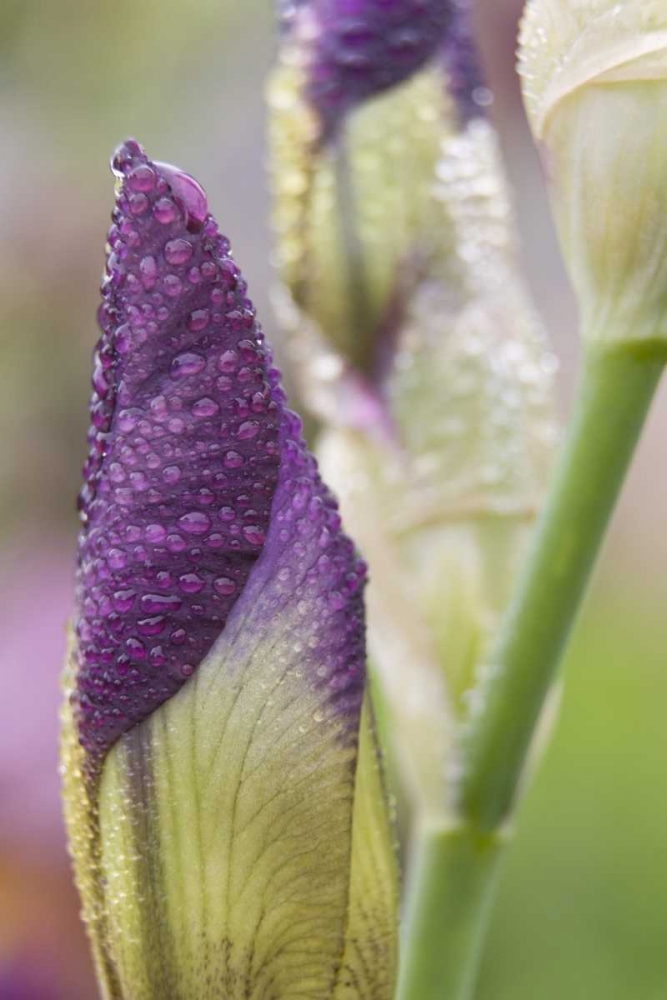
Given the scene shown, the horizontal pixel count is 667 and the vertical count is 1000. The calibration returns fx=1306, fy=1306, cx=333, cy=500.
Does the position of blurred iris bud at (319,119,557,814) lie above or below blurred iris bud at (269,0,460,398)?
below

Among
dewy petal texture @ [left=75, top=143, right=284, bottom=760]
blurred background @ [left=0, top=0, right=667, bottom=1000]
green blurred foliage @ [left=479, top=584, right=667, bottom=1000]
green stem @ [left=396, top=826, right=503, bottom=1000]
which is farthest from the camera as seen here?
green blurred foliage @ [left=479, top=584, right=667, bottom=1000]

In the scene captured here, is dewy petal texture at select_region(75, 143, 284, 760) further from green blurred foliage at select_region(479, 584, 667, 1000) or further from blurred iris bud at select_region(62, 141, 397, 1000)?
green blurred foliage at select_region(479, 584, 667, 1000)

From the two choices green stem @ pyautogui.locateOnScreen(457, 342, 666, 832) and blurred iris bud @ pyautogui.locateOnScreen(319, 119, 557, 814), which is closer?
green stem @ pyautogui.locateOnScreen(457, 342, 666, 832)

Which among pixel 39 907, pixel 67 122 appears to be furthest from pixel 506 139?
pixel 39 907

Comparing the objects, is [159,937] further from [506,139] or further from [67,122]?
[506,139]

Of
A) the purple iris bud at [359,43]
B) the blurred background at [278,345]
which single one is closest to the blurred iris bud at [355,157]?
the purple iris bud at [359,43]

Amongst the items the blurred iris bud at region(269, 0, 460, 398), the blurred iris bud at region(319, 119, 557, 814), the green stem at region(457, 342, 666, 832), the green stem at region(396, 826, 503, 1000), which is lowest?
the green stem at region(396, 826, 503, 1000)

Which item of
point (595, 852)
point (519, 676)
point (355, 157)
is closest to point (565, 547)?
point (519, 676)

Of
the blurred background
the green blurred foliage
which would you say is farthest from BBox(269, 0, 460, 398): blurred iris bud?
the green blurred foliage
